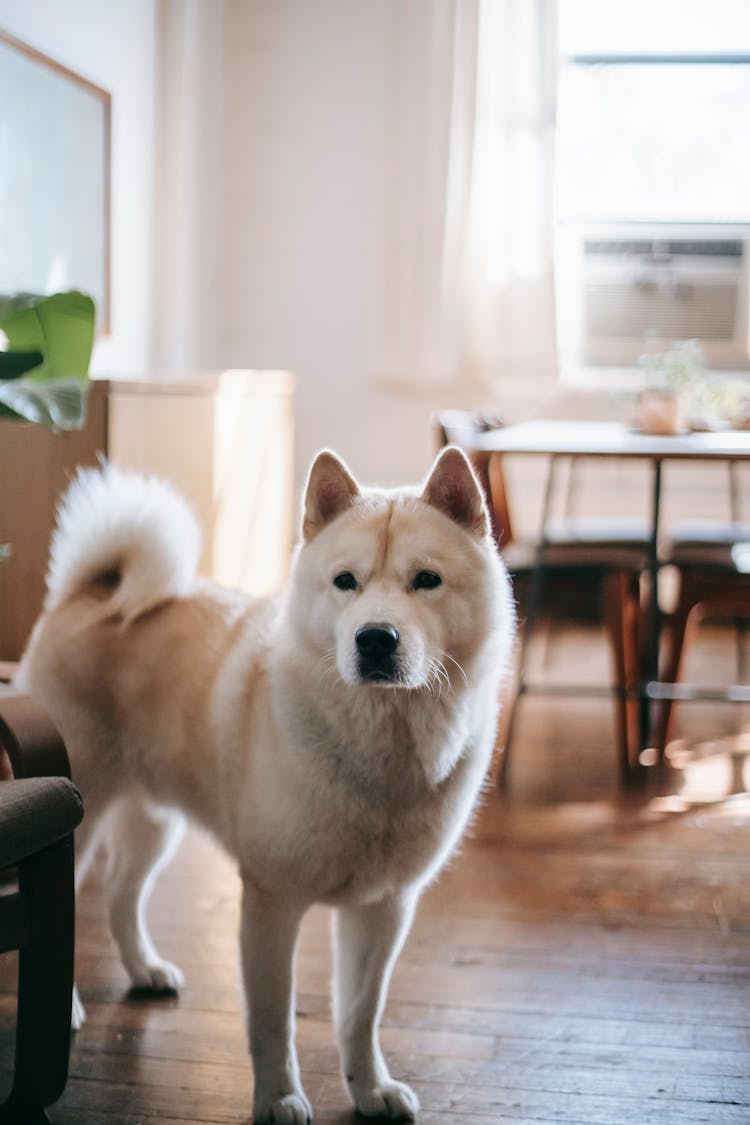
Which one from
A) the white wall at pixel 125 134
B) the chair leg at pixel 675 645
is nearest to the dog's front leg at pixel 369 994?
the chair leg at pixel 675 645

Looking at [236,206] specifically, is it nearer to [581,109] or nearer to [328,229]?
[328,229]

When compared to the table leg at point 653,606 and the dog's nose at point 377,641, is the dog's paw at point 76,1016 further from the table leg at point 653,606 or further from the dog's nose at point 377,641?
the table leg at point 653,606

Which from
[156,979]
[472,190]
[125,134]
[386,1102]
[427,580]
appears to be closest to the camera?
[427,580]

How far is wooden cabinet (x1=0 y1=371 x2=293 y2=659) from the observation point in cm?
297

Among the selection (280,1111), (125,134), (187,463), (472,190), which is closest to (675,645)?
(187,463)

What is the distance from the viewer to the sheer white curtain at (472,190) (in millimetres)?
4730

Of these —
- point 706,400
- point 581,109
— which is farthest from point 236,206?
point 706,400

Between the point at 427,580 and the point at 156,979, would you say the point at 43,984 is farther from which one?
the point at 427,580

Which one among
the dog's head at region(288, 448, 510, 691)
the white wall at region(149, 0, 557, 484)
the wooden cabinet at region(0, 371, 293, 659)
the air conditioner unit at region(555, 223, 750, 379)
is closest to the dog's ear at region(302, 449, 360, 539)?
the dog's head at region(288, 448, 510, 691)

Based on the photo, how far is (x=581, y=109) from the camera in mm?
5031

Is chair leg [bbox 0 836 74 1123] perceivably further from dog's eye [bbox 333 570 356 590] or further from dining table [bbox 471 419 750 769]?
dining table [bbox 471 419 750 769]

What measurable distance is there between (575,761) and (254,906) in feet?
6.32

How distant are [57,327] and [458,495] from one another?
62 cm

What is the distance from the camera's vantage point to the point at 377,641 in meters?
1.44
